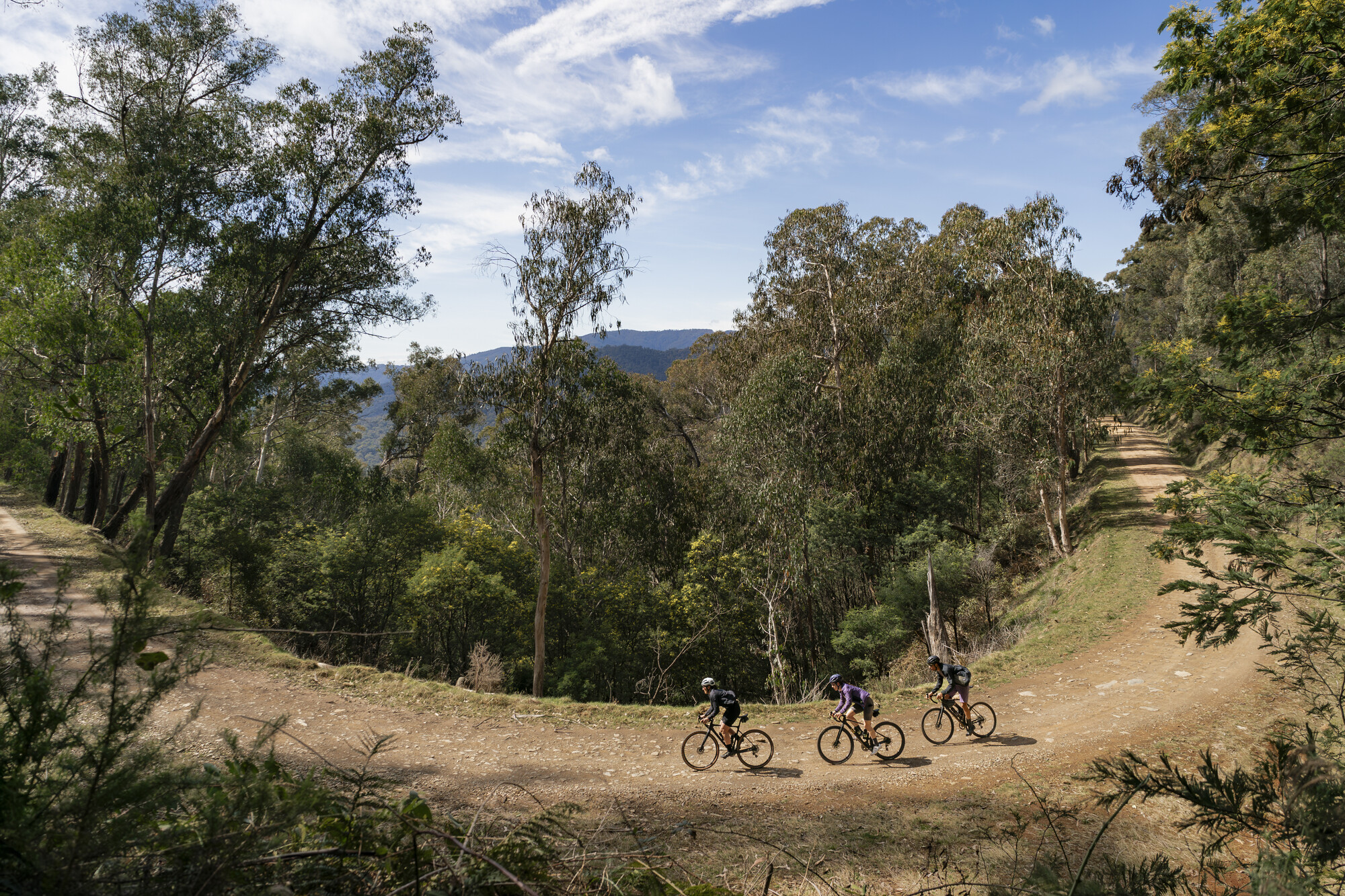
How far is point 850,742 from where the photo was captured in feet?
Result: 28.0

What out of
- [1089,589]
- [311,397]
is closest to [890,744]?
[1089,589]

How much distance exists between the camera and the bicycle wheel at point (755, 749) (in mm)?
8328

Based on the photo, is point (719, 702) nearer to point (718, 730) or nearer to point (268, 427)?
point (718, 730)

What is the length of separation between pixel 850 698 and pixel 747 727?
7.72 ft

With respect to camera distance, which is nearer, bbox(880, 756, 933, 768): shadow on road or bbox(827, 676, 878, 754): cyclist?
bbox(827, 676, 878, 754): cyclist

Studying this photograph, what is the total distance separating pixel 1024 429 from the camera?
63.3 ft

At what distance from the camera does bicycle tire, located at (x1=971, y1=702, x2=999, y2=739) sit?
889cm

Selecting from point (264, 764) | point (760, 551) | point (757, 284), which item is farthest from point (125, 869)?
point (757, 284)

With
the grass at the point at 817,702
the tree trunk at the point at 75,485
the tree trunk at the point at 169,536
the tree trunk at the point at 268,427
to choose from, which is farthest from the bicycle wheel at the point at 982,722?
the tree trunk at the point at 268,427

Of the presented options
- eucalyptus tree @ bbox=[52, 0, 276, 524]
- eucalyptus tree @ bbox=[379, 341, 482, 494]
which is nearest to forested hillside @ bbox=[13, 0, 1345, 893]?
eucalyptus tree @ bbox=[52, 0, 276, 524]

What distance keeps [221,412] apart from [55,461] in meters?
14.1

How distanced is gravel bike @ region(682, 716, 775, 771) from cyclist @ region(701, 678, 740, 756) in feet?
0.13

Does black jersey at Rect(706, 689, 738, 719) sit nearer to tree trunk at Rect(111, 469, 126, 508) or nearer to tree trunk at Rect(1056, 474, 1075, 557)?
tree trunk at Rect(1056, 474, 1075, 557)

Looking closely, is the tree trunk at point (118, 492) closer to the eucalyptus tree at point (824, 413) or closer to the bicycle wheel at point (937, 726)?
the eucalyptus tree at point (824, 413)
